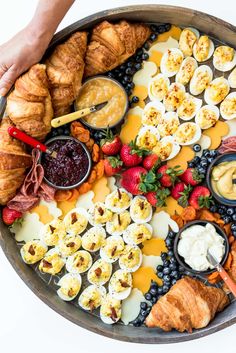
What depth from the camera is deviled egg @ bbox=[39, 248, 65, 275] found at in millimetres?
3148

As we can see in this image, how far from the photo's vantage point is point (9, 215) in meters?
3.10

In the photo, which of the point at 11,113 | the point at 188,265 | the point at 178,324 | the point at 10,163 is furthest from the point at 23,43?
the point at 178,324

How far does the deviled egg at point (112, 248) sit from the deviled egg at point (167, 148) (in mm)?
544

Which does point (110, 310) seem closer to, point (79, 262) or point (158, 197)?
point (79, 262)

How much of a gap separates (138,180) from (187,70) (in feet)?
2.30

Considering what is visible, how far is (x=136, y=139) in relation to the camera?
320 cm

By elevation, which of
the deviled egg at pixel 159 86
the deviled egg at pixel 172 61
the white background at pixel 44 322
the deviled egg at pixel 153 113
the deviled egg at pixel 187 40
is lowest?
the white background at pixel 44 322

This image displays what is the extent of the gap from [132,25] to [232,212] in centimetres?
122

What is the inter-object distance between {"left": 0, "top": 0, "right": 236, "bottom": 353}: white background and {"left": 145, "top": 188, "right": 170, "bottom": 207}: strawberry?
2.94 feet

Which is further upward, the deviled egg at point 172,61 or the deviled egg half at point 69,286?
the deviled egg at point 172,61

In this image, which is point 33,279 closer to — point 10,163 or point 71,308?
point 71,308

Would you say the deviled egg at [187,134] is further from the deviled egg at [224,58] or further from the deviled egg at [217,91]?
the deviled egg at [224,58]

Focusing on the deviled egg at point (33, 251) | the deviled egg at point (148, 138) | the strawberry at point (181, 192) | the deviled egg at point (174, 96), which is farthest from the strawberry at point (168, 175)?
the deviled egg at point (33, 251)

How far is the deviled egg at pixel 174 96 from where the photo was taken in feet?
10.4
